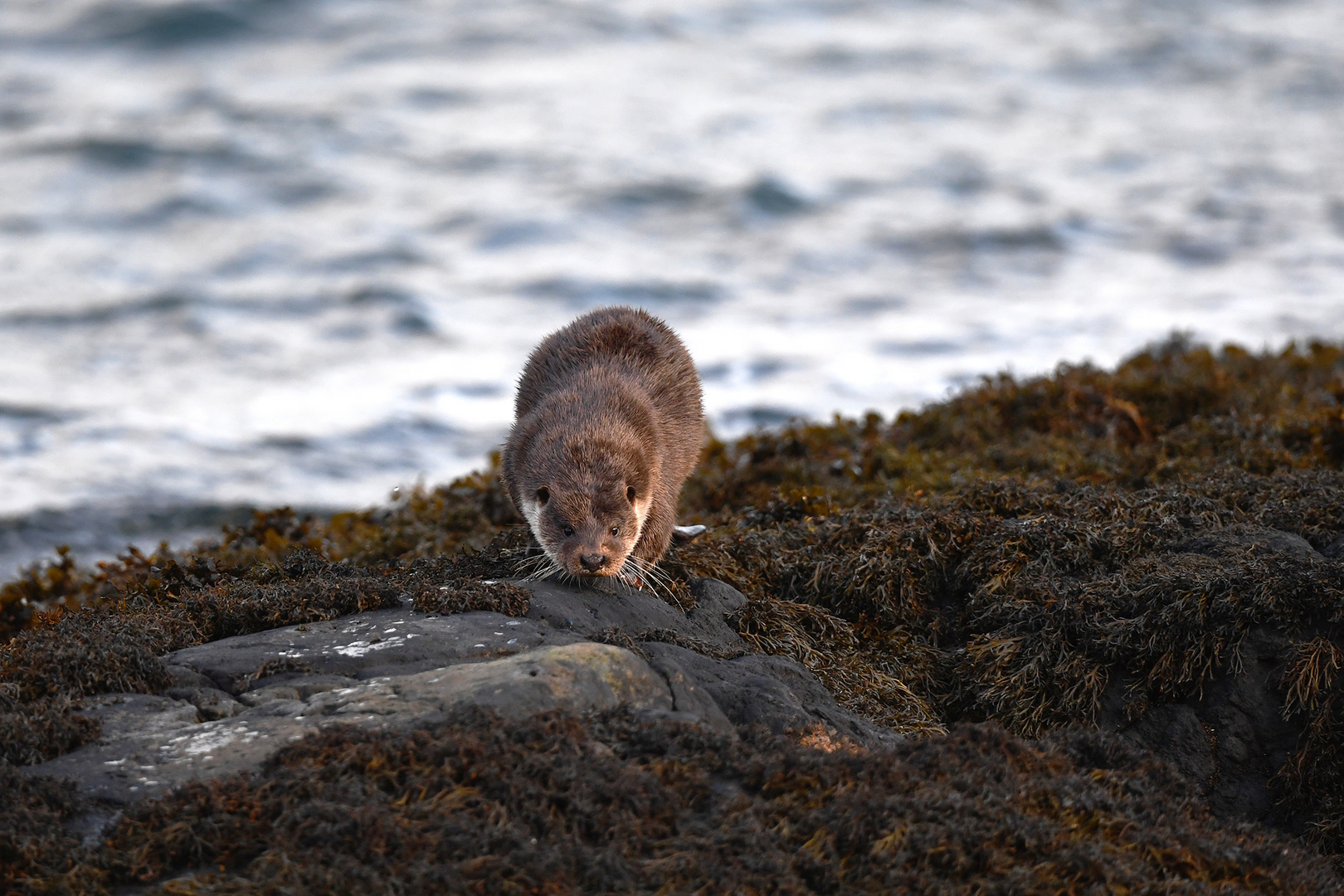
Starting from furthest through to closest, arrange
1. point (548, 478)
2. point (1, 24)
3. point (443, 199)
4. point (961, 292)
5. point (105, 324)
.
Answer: point (1, 24), point (443, 199), point (961, 292), point (105, 324), point (548, 478)

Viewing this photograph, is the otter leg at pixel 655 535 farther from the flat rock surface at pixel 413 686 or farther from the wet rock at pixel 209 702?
the wet rock at pixel 209 702

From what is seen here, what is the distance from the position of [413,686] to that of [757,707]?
126 cm

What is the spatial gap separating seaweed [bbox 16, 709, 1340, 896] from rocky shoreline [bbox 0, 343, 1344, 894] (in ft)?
0.03

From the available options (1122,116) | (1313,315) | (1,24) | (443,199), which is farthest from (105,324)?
(1122,116)

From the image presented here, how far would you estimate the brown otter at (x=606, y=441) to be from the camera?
5.57 meters

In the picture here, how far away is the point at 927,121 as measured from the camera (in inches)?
880

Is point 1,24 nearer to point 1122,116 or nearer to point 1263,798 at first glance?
point 1122,116

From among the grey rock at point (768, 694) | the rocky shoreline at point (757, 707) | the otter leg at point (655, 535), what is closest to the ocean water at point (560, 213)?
the rocky shoreline at point (757, 707)

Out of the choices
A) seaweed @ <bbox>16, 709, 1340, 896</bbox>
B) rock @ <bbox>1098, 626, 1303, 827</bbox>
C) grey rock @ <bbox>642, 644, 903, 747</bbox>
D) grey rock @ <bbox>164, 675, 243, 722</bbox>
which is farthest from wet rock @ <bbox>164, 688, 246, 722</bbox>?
rock @ <bbox>1098, 626, 1303, 827</bbox>

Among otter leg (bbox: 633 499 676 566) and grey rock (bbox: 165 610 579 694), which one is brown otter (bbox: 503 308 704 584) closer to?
otter leg (bbox: 633 499 676 566)

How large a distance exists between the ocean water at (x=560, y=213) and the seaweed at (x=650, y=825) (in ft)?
25.8

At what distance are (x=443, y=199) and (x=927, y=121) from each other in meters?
9.17

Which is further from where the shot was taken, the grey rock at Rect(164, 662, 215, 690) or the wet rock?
the grey rock at Rect(164, 662, 215, 690)

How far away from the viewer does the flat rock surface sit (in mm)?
3936
